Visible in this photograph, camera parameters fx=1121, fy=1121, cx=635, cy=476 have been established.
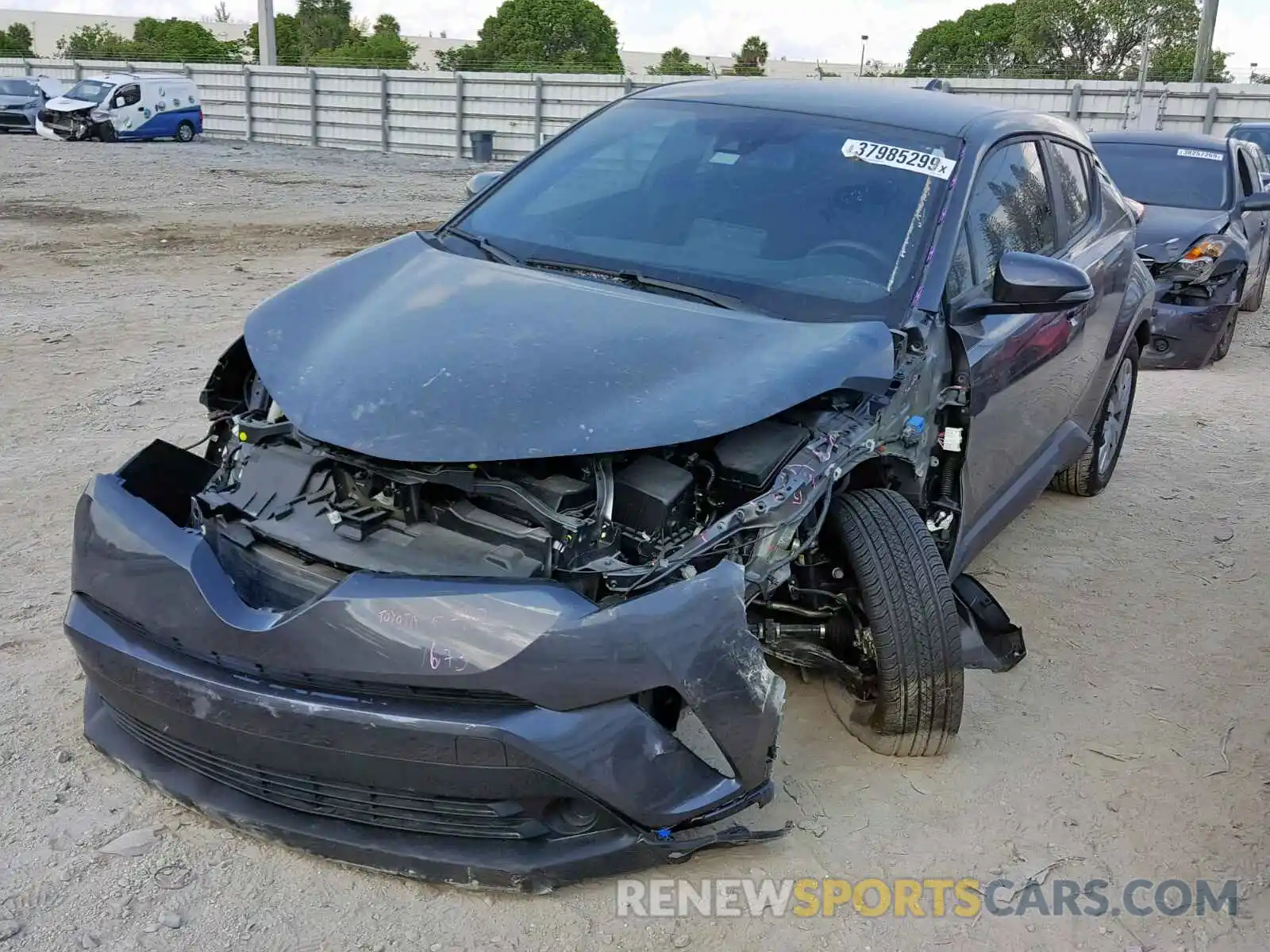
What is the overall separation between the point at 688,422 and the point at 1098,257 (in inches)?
105

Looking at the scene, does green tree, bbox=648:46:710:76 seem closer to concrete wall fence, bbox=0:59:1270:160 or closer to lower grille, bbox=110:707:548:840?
concrete wall fence, bbox=0:59:1270:160

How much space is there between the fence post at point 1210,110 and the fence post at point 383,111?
1766 centimetres

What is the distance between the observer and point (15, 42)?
2133 inches

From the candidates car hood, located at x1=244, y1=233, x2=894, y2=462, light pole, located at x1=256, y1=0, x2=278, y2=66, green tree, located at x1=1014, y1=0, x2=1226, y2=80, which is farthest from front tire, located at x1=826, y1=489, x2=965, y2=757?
green tree, located at x1=1014, y1=0, x2=1226, y2=80

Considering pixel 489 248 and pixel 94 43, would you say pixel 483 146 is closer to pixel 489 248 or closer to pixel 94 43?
pixel 489 248

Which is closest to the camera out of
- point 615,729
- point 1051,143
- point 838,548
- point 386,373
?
point 615,729

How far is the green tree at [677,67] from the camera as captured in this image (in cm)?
3187

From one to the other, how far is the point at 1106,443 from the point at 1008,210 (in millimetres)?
1878

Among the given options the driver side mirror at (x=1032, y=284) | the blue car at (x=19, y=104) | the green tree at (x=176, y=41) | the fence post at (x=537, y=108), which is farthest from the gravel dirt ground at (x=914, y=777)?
the green tree at (x=176, y=41)

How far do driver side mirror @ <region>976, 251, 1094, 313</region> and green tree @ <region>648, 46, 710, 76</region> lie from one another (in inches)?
952

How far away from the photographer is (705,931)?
96.3 inches

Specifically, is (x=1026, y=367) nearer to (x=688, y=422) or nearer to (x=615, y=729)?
(x=688, y=422)

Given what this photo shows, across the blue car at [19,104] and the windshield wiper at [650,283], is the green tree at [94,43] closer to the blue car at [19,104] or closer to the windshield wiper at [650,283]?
the blue car at [19,104]

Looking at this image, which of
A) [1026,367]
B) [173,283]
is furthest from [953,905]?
[173,283]
